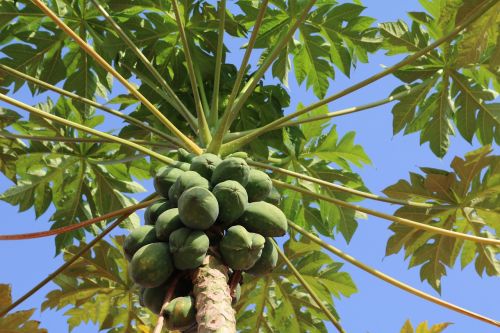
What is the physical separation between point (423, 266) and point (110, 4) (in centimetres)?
273

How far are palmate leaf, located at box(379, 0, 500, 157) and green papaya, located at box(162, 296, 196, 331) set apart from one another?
240cm

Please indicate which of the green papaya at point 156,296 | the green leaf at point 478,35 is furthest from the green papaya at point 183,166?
the green leaf at point 478,35

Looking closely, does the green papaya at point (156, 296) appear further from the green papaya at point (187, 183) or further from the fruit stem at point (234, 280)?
the green papaya at point (187, 183)

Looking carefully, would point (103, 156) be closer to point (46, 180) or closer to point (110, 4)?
point (46, 180)

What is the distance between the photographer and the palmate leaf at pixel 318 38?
14.1ft

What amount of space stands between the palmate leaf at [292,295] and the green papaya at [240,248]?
1.47 meters

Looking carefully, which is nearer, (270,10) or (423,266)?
(423,266)

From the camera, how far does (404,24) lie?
4168mm

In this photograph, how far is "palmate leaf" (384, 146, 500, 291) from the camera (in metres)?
3.52

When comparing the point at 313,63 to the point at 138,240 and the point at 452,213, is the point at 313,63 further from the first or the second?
the point at 138,240

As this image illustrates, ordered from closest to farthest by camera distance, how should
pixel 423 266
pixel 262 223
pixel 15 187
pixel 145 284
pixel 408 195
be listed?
pixel 145 284 → pixel 262 223 → pixel 408 195 → pixel 423 266 → pixel 15 187

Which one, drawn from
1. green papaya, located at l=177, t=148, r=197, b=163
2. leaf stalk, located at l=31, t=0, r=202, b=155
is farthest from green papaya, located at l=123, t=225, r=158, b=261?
leaf stalk, located at l=31, t=0, r=202, b=155

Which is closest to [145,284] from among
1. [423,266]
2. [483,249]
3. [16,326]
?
[16,326]

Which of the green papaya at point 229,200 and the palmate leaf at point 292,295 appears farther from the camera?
the palmate leaf at point 292,295
